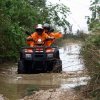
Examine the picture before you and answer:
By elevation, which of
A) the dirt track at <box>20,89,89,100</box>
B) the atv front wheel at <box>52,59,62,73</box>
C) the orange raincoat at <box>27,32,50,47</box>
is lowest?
the dirt track at <box>20,89,89,100</box>

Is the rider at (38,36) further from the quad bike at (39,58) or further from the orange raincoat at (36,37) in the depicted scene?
the quad bike at (39,58)

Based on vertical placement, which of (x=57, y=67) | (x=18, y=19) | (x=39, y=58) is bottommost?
(x=57, y=67)

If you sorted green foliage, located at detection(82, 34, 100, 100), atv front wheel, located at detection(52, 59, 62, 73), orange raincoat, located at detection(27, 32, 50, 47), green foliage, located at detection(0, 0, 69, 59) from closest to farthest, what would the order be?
green foliage, located at detection(82, 34, 100, 100) < atv front wheel, located at detection(52, 59, 62, 73) < orange raincoat, located at detection(27, 32, 50, 47) < green foliage, located at detection(0, 0, 69, 59)

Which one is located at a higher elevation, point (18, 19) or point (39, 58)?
point (18, 19)

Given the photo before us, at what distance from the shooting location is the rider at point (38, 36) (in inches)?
663

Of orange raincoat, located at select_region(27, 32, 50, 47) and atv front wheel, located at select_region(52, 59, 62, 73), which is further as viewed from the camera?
orange raincoat, located at select_region(27, 32, 50, 47)

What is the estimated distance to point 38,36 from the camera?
17.0 m

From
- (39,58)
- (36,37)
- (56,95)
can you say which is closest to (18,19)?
(36,37)

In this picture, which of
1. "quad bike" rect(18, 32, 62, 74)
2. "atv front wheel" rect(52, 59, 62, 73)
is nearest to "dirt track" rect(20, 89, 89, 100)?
"atv front wheel" rect(52, 59, 62, 73)

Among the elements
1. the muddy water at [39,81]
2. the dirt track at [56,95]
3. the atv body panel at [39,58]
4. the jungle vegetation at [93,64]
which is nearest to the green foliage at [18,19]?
the atv body panel at [39,58]

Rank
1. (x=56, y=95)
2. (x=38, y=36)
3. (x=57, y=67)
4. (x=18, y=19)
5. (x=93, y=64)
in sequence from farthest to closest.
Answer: (x=18, y=19) → (x=38, y=36) → (x=57, y=67) → (x=56, y=95) → (x=93, y=64)

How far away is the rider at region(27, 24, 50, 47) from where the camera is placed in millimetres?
16830

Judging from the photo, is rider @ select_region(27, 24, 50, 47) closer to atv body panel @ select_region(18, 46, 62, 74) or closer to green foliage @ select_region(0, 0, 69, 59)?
atv body panel @ select_region(18, 46, 62, 74)

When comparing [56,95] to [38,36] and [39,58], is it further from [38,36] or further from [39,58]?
[38,36]
